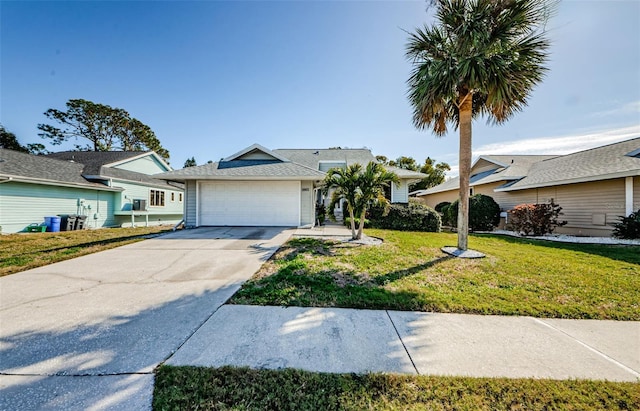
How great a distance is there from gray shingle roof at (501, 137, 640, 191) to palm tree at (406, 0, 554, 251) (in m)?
6.50

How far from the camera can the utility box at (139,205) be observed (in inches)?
657

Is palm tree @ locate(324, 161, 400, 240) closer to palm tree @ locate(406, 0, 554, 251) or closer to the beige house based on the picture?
palm tree @ locate(406, 0, 554, 251)

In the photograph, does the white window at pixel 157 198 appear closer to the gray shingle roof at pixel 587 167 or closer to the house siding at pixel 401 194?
the house siding at pixel 401 194

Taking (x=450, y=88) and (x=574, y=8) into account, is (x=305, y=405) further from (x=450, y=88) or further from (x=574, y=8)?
(x=574, y=8)

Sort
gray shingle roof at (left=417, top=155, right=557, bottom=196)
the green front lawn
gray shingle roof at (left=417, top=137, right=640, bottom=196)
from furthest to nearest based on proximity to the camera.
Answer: gray shingle roof at (left=417, top=155, right=557, bottom=196)
gray shingle roof at (left=417, top=137, right=640, bottom=196)
the green front lawn

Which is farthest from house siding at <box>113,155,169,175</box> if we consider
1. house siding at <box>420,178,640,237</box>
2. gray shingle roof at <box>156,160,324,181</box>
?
house siding at <box>420,178,640,237</box>

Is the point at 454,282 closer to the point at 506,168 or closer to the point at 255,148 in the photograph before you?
the point at 255,148

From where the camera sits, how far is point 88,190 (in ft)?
47.8

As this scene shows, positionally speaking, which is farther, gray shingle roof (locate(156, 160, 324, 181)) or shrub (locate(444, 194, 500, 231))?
shrub (locate(444, 194, 500, 231))

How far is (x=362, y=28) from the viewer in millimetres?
8625

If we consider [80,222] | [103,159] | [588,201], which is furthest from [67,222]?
[588,201]

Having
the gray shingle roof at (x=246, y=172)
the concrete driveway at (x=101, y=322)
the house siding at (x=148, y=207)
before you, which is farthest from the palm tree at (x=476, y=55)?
the house siding at (x=148, y=207)

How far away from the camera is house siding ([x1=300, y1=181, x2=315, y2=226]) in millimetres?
12492

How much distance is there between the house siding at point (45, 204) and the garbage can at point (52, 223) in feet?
0.98
